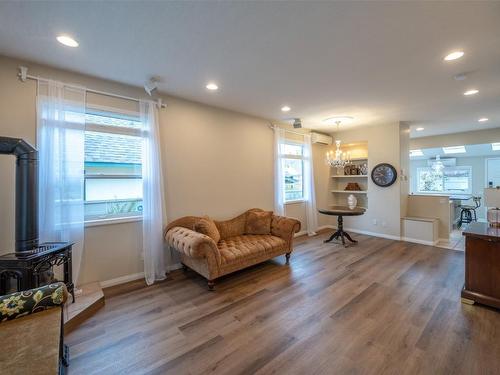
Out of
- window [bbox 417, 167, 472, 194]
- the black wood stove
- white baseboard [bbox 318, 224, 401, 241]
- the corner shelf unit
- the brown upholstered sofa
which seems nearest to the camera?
the black wood stove

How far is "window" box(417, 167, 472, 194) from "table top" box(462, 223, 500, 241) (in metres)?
7.62

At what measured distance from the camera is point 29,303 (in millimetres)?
1426

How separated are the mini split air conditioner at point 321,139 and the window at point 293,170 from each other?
430 mm

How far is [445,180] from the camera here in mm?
9141

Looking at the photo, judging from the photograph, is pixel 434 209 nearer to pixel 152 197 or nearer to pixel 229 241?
pixel 229 241

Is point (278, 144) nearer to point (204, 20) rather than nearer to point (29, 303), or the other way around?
point (204, 20)

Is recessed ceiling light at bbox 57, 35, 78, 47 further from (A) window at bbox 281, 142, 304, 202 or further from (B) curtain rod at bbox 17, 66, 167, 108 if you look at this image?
(A) window at bbox 281, 142, 304, 202

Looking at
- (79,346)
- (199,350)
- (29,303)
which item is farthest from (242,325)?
(29,303)

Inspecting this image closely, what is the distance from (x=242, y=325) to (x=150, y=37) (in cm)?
281

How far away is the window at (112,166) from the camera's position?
2971mm

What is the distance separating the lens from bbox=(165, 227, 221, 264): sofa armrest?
2.74 m

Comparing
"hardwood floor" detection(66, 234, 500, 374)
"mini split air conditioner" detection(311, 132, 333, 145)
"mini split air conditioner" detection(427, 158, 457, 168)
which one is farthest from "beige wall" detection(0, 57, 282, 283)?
"mini split air conditioner" detection(427, 158, 457, 168)

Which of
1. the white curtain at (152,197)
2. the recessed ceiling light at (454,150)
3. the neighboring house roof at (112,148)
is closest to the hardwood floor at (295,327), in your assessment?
the white curtain at (152,197)

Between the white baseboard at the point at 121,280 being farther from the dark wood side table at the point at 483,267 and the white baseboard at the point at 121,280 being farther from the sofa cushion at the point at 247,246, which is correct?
the dark wood side table at the point at 483,267
